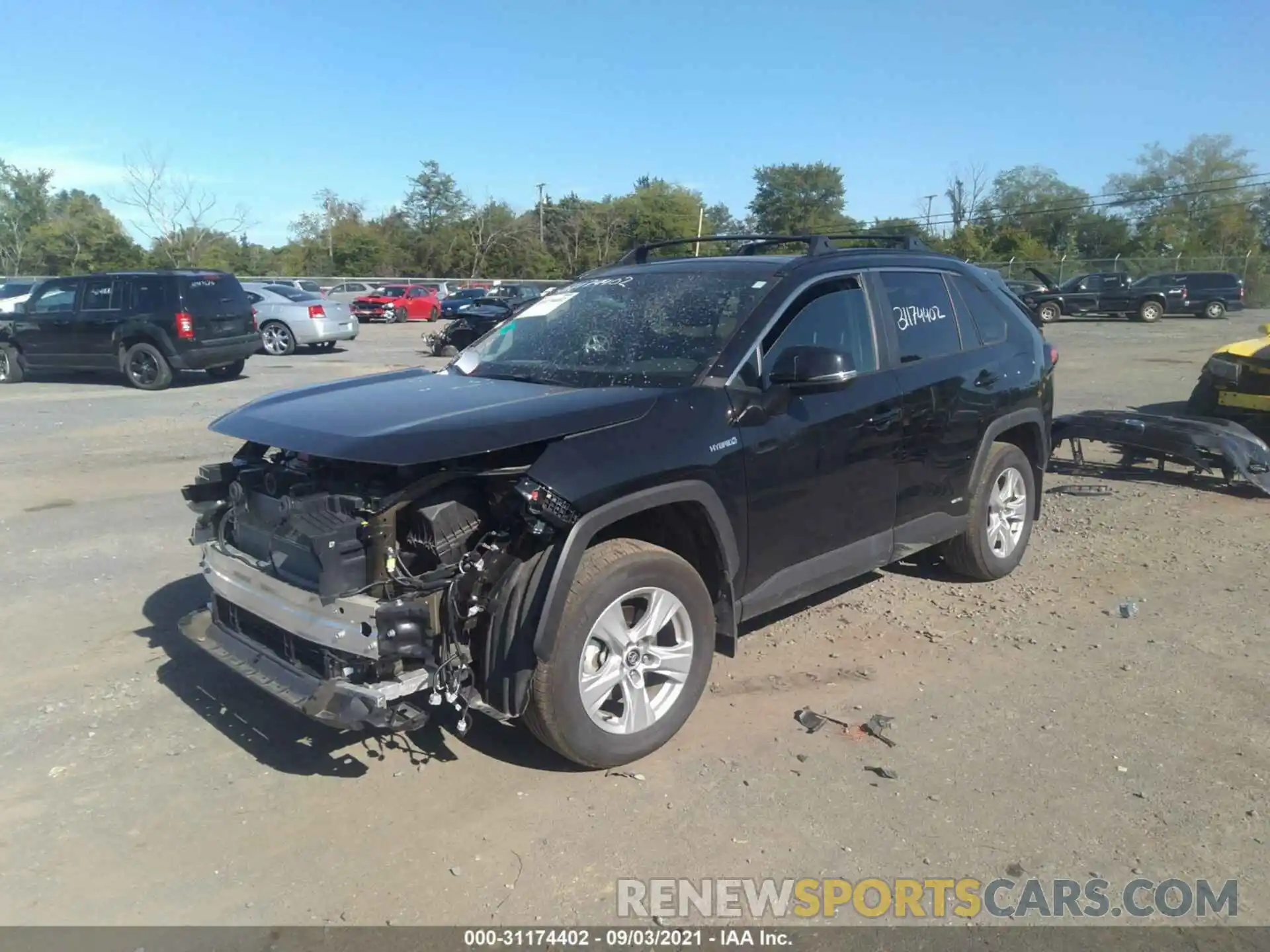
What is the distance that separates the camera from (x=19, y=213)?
62656 millimetres

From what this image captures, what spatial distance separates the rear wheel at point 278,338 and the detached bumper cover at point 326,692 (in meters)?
21.2

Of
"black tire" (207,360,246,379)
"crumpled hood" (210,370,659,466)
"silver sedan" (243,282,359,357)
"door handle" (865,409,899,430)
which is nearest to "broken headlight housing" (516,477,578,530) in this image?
"crumpled hood" (210,370,659,466)

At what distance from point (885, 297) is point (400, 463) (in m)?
2.89

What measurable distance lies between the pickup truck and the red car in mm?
23966

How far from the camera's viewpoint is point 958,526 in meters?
5.59

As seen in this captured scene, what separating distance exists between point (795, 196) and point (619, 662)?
234 feet

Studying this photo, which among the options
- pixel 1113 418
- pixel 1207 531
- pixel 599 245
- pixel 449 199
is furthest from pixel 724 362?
pixel 449 199

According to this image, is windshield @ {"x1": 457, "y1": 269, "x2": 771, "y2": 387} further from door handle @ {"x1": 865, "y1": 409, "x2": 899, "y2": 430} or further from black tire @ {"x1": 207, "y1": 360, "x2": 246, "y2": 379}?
black tire @ {"x1": 207, "y1": 360, "x2": 246, "y2": 379}

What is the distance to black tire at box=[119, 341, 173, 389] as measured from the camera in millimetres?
16031

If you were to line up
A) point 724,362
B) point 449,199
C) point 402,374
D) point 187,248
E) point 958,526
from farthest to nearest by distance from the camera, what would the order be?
1. point 449,199
2. point 187,248
3. point 958,526
4. point 402,374
5. point 724,362

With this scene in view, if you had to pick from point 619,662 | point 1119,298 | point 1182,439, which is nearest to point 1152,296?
point 1119,298

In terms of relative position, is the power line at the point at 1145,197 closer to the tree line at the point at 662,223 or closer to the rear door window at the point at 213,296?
the tree line at the point at 662,223

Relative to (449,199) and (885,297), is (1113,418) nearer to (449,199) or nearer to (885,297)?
(885,297)

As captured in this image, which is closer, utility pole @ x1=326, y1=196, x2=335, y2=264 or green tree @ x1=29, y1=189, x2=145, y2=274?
green tree @ x1=29, y1=189, x2=145, y2=274
